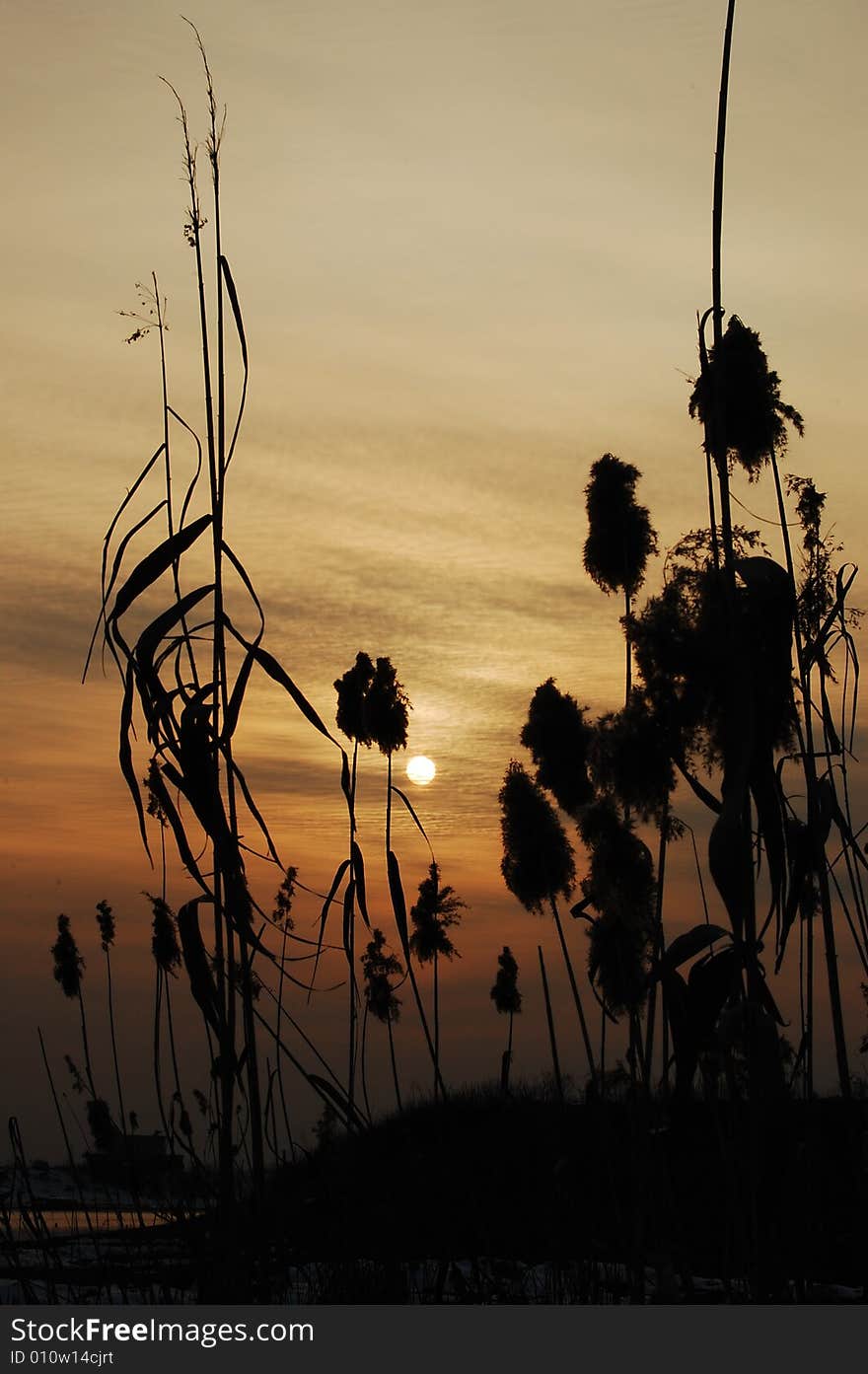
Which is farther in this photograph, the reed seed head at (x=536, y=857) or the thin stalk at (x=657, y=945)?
the reed seed head at (x=536, y=857)

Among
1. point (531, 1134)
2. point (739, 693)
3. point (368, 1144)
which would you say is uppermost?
point (739, 693)

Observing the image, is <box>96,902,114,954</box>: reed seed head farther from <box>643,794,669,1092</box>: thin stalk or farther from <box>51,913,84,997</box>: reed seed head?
<box>643,794,669,1092</box>: thin stalk

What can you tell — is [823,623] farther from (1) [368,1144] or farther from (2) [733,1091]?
(1) [368,1144]

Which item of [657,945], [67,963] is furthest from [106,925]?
[657,945]

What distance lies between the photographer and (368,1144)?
10.8ft

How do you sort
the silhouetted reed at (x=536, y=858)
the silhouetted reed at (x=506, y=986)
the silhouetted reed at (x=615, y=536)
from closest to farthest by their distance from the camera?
1. the silhouetted reed at (x=615, y=536)
2. the silhouetted reed at (x=536, y=858)
3. the silhouetted reed at (x=506, y=986)

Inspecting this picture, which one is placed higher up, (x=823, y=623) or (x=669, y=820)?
(x=823, y=623)

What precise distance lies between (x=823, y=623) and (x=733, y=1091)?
119 centimetres

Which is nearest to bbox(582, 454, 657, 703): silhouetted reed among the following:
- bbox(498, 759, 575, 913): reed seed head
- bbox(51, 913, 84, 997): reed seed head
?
bbox(498, 759, 575, 913): reed seed head

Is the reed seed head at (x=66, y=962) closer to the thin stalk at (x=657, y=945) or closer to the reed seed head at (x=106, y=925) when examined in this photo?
the reed seed head at (x=106, y=925)

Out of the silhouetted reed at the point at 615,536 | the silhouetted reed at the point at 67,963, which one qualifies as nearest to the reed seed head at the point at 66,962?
the silhouetted reed at the point at 67,963

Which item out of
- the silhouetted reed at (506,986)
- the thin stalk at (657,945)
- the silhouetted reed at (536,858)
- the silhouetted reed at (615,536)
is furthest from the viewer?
the silhouetted reed at (506,986)

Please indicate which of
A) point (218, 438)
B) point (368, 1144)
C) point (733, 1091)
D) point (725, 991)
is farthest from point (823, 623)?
point (368, 1144)

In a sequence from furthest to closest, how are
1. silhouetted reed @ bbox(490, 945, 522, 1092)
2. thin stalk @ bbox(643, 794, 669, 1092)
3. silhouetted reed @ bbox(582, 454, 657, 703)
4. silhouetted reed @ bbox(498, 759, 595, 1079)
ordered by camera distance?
silhouetted reed @ bbox(490, 945, 522, 1092), silhouetted reed @ bbox(498, 759, 595, 1079), silhouetted reed @ bbox(582, 454, 657, 703), thin stalk @ bbox(643, 794, 669, 1092)
